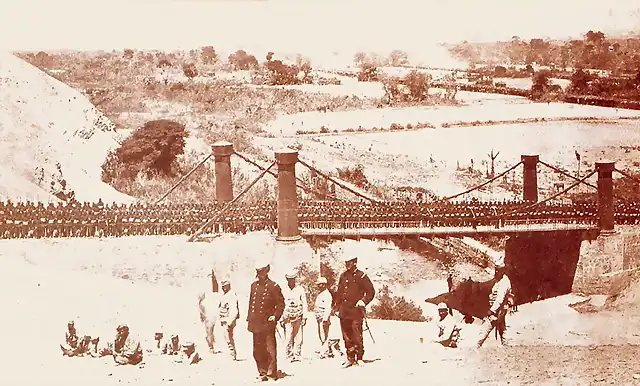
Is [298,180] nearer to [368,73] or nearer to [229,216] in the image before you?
[229,216]

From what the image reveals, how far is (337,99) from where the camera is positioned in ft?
18.3

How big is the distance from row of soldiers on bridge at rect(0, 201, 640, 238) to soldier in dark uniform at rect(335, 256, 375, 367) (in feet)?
2.59

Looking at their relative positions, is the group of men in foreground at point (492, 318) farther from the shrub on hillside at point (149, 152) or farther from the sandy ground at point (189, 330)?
the shrub on hillside at point (149, 152)

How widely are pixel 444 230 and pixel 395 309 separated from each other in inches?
31.4

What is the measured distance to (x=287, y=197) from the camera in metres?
5.26

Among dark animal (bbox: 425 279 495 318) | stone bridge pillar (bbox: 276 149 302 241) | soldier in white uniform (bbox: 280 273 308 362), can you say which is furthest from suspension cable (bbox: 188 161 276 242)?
dark animal (bbox: 425 279 495 318)

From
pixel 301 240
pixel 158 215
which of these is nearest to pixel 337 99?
pixel 301 240

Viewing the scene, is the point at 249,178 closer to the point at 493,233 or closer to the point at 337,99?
the point at 337,99

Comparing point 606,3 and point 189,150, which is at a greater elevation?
point 606,3

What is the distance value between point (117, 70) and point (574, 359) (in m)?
4.04

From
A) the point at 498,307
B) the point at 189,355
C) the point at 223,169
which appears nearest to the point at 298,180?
the point at 223,169

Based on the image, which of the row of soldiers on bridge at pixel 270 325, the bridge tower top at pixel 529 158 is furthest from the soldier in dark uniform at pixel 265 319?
the bridge tower top at pixel 529 158

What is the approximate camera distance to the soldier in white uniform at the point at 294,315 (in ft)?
16.1

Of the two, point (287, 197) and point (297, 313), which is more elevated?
point (287, 197)
